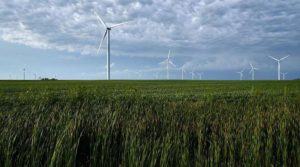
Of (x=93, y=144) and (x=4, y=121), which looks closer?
(x=93, y=144)

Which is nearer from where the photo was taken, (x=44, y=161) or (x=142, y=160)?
(x=142, y=160)

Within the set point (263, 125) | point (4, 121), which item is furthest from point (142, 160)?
point (4, 121)

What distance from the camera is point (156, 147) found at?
5965 mm

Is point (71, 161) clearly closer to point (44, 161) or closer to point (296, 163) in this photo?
point (44, 161)

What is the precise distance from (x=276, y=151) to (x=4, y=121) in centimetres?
548

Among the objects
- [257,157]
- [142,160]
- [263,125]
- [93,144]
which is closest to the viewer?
[142,160]

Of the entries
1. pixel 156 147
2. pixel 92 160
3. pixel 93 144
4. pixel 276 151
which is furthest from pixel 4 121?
pixel 276 151

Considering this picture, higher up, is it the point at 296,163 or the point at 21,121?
the point at 21,121

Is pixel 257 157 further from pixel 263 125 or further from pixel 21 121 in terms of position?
pixel 21 121

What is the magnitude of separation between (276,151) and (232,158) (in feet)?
5.18

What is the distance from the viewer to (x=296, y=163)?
6.20 m

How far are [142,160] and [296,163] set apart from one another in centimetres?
259

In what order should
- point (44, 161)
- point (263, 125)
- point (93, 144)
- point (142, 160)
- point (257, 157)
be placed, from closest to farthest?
point (142, 160) → point (257, 157) → point (44, 161) → point (93, 144) → point (263, 125)

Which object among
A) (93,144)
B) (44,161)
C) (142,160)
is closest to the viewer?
(142,160)
